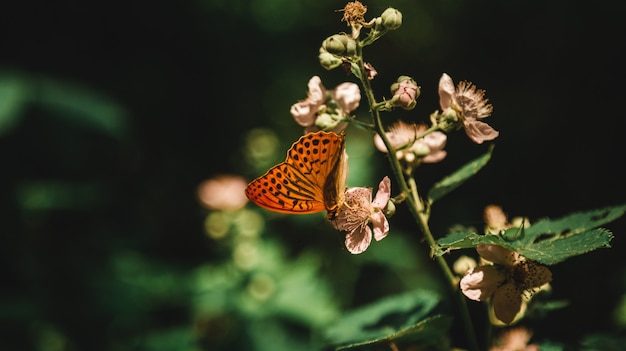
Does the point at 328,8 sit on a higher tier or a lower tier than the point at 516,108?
higher

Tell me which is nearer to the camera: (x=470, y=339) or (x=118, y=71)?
(x=470, y=339)

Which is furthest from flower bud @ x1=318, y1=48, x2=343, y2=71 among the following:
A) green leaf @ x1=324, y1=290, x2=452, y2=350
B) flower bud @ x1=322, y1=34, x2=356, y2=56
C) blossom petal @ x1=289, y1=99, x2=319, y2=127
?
green leaf @ x1=324, y1=290, x2=452, y2=350

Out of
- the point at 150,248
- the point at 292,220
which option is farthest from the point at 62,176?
the point at 292,220

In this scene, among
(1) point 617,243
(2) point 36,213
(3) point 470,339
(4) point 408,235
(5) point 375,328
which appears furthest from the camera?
(4) point 408,235

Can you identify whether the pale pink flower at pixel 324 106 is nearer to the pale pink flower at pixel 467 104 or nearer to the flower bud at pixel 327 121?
the flower bud at pixel 327 121

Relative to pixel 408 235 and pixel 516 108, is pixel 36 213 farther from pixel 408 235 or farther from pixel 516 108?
pixel 516 108

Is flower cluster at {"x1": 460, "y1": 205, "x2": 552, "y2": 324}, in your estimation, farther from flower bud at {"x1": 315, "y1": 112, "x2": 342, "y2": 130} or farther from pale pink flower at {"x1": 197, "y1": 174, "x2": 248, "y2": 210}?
pale pink flower at {"x1": 197, "y1": 174, "x2": 248, "y2": 210}

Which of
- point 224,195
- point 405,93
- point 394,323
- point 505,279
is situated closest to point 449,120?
point 405,93
